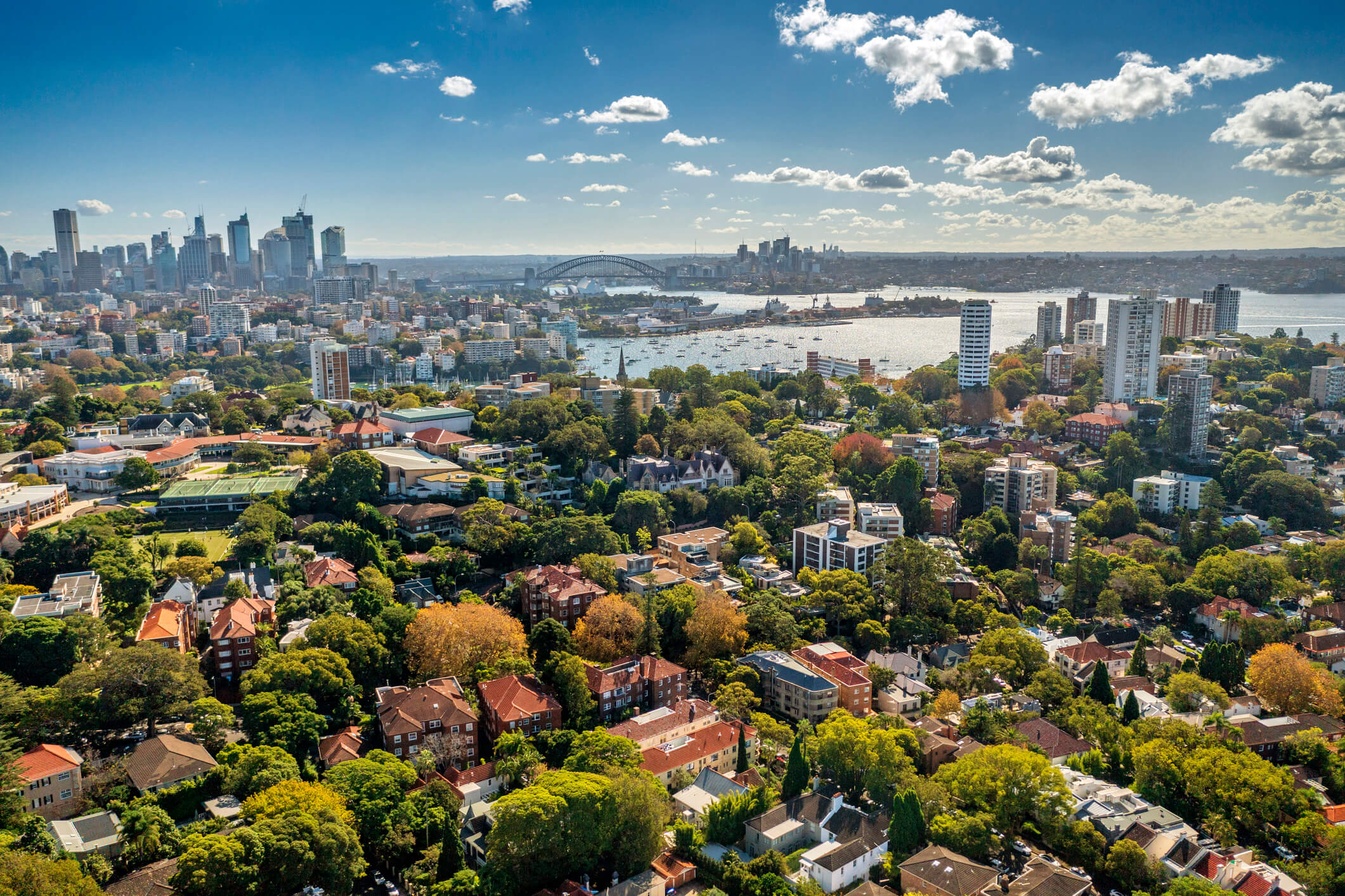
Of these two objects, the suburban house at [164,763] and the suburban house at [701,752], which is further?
the suburban house at [701,752]

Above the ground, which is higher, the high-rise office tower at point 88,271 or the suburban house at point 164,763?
the high-rise office tower at point 88,271

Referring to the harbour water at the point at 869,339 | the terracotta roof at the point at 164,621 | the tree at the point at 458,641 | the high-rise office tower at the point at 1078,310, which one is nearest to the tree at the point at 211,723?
the terracotta roof at the point at 164,621

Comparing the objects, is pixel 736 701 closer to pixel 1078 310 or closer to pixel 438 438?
pixel 438 438

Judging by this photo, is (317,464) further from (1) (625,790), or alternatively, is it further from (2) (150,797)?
(1) (625,790)

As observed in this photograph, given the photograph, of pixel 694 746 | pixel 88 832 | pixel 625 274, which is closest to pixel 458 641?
pixel 694 746

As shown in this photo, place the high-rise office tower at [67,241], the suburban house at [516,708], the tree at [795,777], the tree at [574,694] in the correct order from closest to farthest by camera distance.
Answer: the tree at [795,777] → the suburban house at [516,708] → the tree at [574,694] → the high-rise office tower at [67,241]

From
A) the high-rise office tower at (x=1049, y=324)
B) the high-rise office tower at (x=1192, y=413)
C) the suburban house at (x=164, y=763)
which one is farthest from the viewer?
the high-rise office tower at (x=1049, y=324)

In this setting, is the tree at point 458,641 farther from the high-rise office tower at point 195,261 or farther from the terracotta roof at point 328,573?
the high-rise office tower at point 195,261
